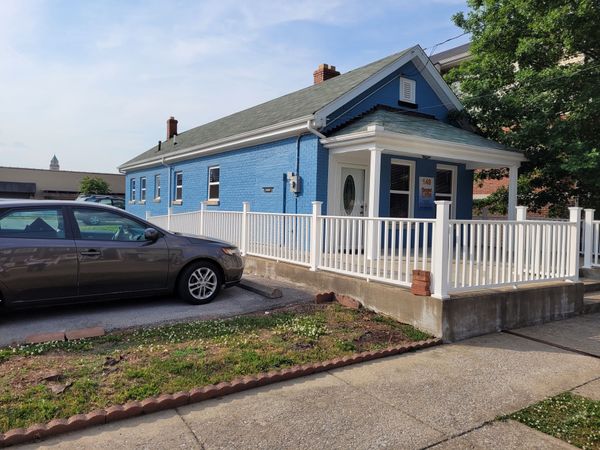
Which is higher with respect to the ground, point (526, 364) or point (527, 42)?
point (527, 42)

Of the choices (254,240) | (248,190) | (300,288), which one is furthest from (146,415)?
(248,190)

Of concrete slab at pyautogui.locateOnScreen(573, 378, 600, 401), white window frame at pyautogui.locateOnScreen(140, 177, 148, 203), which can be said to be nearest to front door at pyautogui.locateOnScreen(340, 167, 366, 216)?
concrete slab at pyautogui.locateOnScreen(573, 378, 600, 401)

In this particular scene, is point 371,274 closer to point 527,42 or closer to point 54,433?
point 54,433

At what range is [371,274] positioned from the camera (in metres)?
6.45

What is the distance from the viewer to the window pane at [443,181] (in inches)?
484

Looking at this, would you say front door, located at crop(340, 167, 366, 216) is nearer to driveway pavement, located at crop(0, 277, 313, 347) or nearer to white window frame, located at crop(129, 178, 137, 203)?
driveway pavement, located at crop(0, 277, 313, 347)

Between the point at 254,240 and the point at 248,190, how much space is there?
3581 mm

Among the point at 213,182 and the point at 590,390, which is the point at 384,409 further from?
the point at 213,182

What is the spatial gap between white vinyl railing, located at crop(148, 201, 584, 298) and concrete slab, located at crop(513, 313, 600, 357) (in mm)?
669

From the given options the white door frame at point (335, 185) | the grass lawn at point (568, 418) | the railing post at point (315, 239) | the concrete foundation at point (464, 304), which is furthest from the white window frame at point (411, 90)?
the grass lawn at point (568, 418)

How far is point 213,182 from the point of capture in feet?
47.8

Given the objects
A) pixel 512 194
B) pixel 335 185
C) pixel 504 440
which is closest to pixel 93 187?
pixel 335 185

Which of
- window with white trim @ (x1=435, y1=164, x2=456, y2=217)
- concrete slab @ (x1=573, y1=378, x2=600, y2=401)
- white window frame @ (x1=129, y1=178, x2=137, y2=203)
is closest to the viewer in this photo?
concrete slab @ (x1=573, y1=378, x2=600, y2=401)

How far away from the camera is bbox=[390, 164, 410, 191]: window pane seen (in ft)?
37.2
